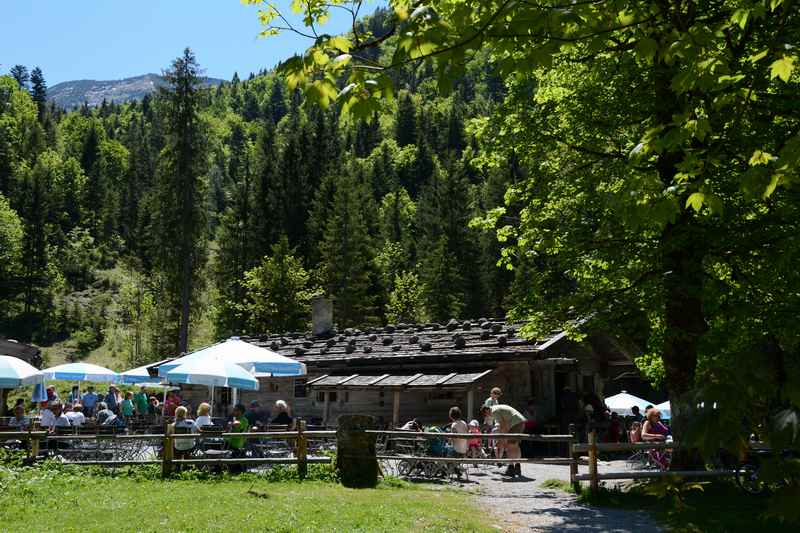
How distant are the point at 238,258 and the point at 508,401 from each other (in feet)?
160

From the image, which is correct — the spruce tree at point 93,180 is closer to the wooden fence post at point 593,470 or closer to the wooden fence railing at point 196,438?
the wooden fence railing at point 196,438

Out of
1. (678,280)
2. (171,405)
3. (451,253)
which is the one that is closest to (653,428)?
(678,280)

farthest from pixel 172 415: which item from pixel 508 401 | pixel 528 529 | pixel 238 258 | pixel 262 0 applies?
pixel 238 258

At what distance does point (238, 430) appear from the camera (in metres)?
17.2

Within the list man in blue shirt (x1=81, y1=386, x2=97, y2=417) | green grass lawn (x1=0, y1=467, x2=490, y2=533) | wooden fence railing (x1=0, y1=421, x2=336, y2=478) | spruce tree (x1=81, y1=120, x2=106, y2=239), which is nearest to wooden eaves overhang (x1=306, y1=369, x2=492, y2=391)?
wooden fence railing (x1=0, y1=421, x2=336, y2=478)

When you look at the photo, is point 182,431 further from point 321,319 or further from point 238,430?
point 321,319

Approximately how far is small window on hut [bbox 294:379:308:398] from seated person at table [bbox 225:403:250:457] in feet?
26.9

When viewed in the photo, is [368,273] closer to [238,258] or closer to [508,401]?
[238,258]

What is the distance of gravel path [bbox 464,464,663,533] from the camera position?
36.6ft

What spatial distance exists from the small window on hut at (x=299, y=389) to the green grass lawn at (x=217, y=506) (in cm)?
1200

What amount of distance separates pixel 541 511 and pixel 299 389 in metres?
15.4

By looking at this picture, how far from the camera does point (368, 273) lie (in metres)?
60.9

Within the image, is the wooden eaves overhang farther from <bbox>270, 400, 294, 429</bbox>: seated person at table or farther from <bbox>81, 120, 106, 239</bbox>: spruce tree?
<bbox>81, 120, 106, 239</bbox>: spruce tree

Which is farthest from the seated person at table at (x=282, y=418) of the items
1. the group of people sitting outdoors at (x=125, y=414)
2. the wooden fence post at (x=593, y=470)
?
the wooden fence post at (x=593, y=470)
